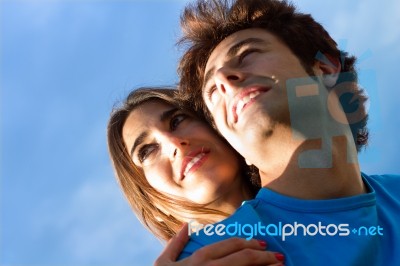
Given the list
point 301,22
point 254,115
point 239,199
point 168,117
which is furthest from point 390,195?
point 168,117

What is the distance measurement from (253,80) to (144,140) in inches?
→ 50.0

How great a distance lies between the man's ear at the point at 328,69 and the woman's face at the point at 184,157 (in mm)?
838

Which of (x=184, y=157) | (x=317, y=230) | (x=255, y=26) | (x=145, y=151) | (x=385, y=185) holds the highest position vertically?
(x=255, y=26)

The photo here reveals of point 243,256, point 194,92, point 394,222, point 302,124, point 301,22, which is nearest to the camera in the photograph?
point 243,256

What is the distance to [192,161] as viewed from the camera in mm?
3297

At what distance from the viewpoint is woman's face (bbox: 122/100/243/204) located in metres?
3.28

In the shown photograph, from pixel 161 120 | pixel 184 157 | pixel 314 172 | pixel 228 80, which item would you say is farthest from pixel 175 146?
pixel 314 172

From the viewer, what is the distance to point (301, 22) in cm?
337

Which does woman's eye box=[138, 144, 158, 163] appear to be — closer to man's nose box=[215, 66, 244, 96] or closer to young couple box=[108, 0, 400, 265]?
young couple box=[108, 0, 400, 265]

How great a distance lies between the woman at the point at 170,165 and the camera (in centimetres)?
331

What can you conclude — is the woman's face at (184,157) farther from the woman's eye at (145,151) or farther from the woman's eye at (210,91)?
the woman's eye at (210,91)

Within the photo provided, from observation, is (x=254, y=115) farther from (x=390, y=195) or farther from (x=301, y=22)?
(x=301, y=22)

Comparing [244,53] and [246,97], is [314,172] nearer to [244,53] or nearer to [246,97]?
Result: [246,97]

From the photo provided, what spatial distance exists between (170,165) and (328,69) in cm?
122
